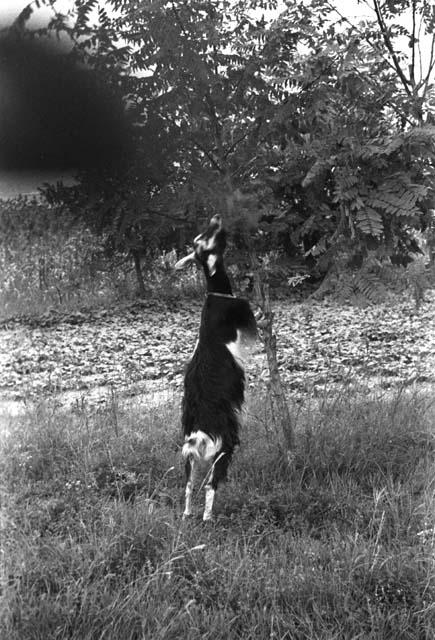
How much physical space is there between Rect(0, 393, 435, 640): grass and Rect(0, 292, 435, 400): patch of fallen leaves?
110cm

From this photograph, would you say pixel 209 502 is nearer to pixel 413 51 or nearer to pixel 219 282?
pixel 219 282

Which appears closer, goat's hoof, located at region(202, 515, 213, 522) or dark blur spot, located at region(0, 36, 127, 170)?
dark blur spot, located at region(0, 36, 127, 170)

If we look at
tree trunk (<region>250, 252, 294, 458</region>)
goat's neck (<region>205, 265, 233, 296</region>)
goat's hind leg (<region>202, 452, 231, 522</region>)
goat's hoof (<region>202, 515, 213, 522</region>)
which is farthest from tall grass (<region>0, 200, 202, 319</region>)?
goat's hoof (<region>202, 515, 213, 522</region>)

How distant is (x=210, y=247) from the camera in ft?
10.5

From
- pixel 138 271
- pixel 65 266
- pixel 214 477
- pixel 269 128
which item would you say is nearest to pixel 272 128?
pixel 269 128

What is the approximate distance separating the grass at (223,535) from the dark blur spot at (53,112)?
1440 millimetres

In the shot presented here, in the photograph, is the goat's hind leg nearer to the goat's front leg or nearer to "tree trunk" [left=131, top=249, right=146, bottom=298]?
the goat's front leg

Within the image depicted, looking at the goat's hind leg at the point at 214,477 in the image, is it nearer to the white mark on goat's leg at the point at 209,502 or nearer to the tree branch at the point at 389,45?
the white mark on goat's leg at the point at 209,502

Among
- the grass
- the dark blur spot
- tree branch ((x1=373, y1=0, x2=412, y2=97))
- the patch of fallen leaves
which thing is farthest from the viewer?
the patch of fallen leaves

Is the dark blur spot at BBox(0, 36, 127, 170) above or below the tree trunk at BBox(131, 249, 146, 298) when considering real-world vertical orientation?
above

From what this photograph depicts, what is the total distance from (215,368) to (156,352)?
11.6 feet

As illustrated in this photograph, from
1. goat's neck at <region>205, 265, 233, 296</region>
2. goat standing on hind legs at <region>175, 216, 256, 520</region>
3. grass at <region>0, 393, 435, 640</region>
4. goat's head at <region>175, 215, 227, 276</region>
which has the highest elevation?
goat's head at <region>175, 215, 227, 276</region>

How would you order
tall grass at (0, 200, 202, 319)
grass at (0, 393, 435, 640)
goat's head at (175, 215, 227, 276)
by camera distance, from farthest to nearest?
goat's head at (175, 215, 227, 276) → tall grass at (0, 200, 202, 319) → grass at (0, 393, 435, 640)

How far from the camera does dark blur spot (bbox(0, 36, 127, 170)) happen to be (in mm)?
2258
